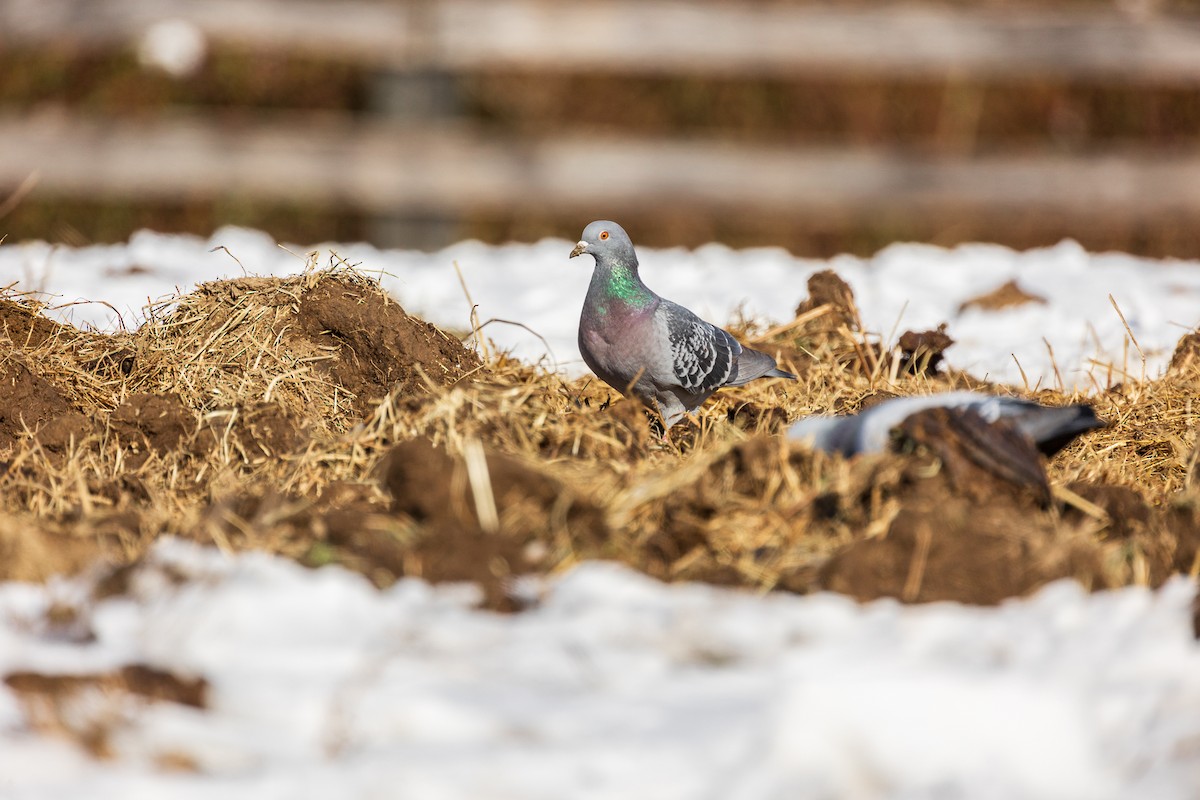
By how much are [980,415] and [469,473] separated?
3.24ft

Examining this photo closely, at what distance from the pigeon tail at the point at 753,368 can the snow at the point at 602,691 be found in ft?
4.46

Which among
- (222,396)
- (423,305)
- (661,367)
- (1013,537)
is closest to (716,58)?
(423,305)

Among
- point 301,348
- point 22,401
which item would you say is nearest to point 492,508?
point 301,348

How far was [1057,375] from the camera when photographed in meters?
3.69

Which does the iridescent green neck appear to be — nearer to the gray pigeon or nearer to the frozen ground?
the gray pigeon

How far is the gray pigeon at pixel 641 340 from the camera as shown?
123 inches

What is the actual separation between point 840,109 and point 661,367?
6873mm

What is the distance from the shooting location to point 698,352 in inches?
127

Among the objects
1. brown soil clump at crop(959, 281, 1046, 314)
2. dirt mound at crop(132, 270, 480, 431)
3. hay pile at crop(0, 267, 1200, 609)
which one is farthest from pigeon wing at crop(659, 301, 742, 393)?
brown soil clump at crop(959, 281, 1046, 314)

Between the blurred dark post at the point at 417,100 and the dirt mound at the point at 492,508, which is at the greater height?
the blurred dark post at the point at 417,100

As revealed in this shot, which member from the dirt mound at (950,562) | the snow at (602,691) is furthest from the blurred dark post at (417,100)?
the dirt mound at (950,562)

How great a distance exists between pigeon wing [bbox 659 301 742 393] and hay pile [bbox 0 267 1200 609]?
127 mm

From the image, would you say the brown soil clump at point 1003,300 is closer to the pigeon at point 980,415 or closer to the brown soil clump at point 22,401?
the pigeon at point 980,415

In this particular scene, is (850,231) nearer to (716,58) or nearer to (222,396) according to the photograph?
(716,58)
